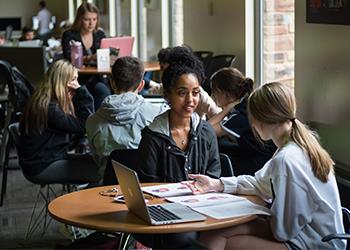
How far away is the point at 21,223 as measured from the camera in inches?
223

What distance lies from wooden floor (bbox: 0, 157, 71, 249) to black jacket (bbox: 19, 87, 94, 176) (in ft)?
1.52

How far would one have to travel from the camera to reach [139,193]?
2859 millimetres

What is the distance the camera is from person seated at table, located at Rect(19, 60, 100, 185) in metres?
5.09

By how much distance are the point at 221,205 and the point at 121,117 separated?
5.39ft

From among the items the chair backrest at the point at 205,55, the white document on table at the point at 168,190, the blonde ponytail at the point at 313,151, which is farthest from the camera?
the chair backrest at the point at 205,55

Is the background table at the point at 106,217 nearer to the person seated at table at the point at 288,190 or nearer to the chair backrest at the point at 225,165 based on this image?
the person seated at table at the point at 288,190

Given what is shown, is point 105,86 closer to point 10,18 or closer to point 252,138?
point 252,138

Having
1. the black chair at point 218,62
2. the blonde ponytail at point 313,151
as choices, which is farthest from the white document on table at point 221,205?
the black chair at point 218,62

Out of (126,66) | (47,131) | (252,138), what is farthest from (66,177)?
(252,138)

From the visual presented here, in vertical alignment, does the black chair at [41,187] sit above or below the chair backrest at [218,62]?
below

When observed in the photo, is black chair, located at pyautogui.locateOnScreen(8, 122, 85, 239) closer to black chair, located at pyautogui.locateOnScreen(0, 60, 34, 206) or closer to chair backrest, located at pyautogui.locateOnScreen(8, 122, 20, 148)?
chair backrest, located at pyautogui.locateOnScreen(8, 122, 20, 148)

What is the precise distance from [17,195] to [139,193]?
3869mm

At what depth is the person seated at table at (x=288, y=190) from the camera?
3.07 meters

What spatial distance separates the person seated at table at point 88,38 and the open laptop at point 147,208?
15.0ft
